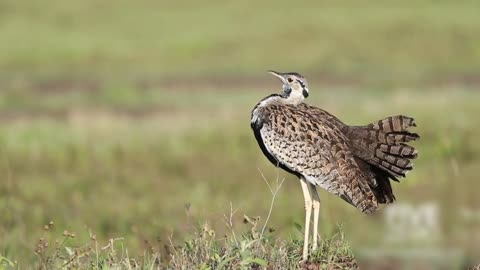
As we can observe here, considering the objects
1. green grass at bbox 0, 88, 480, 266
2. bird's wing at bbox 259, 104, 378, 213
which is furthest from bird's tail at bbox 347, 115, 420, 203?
green grass at bbox 0, 88, 480, 266

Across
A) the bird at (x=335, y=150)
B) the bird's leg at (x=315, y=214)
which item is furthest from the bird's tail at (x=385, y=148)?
the bird's leg at (x=315, y=214)

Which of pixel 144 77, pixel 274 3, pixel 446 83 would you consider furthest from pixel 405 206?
pixel 274 3

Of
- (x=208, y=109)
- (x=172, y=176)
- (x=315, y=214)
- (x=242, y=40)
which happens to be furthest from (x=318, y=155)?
(x=242, y=40)

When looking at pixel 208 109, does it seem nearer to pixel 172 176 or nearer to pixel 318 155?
pixel 172 176

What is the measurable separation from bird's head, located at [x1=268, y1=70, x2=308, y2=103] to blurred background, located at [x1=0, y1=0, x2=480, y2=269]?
34.7 inches

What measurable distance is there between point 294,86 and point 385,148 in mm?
717

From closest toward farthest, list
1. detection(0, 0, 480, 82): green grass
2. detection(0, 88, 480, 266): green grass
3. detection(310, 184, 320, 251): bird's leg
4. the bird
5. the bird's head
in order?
detection(310, 184, 320, 251): bird's leg, the bird, the bird's head, detection(0, 88, 480, 266): green grass, detection(0, 0, 480, 82): green grass

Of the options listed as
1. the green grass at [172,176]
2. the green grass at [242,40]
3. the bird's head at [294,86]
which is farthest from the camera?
the green grass at [242,40]

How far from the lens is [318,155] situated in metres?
6.50

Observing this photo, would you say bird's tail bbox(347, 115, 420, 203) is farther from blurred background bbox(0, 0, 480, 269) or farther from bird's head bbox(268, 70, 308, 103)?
blurred background bbox(0, 0, 480, 269)

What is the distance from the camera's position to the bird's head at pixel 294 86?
6.71 m

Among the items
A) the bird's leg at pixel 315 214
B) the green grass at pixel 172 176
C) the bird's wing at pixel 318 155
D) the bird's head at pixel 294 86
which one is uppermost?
the bird's head at pixel 294 86

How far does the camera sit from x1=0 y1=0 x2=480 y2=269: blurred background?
1193 cm

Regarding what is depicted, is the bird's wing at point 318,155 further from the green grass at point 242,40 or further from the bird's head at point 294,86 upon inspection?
the green grass at point 242,40
